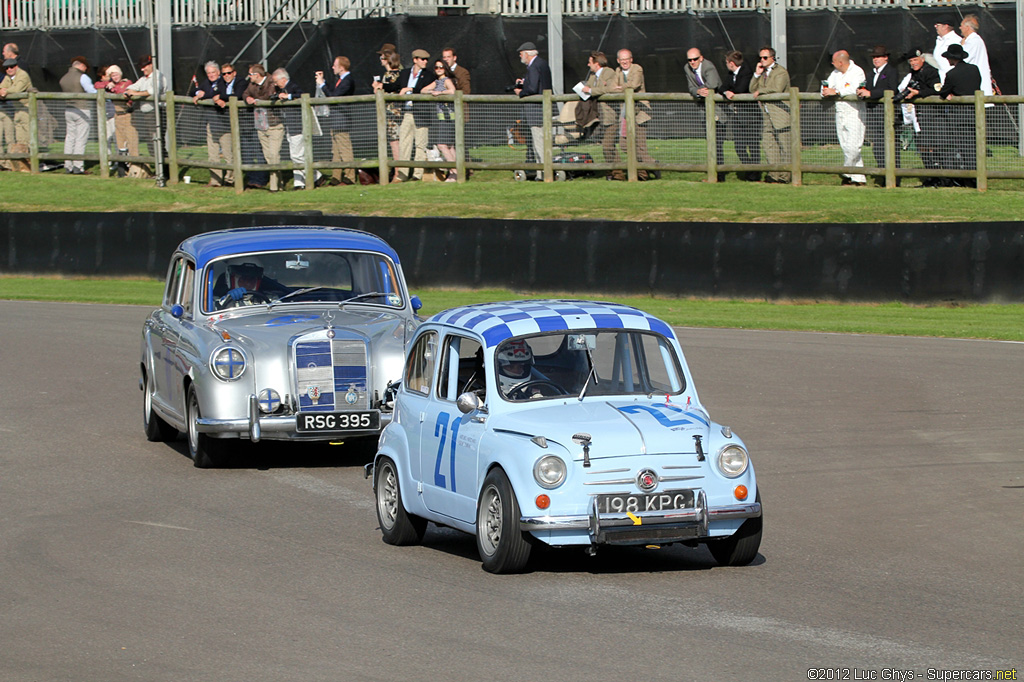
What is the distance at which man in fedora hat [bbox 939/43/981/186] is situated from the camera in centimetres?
2270

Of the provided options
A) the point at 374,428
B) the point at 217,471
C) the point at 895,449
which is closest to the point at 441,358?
the point at 374,428

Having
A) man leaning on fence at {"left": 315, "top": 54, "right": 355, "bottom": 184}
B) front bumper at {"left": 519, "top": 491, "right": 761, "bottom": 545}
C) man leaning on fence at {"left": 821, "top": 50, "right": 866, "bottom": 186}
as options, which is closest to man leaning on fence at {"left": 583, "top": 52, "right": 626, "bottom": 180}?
man leaning on fence at {"left": 821, "top": 50, "right": 866, "bottom": 186}

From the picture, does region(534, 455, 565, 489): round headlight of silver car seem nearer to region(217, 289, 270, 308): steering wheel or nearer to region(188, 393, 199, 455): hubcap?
region(188, 393, 199, 455): hubcap

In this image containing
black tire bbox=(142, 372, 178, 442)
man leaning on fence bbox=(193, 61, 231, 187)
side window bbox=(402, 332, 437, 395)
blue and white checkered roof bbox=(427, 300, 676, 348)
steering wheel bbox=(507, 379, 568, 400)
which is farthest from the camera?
man leaning on fence bbox=(193, 61, 231, 187)

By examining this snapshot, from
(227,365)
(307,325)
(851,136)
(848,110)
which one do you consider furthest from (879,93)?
(227,365)

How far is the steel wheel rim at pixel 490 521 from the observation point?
7502mm

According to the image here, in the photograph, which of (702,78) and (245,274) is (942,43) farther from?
(245,274)

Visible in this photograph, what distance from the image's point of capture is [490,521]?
7.59 meters

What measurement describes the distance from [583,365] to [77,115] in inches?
968

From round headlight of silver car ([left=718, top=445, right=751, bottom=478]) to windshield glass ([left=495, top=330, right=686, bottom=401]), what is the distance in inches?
28.0

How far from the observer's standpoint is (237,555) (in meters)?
8.12

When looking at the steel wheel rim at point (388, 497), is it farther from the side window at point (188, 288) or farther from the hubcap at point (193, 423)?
the side window at point (188, 288)

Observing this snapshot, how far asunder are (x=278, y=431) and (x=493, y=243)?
Result: 10.8m

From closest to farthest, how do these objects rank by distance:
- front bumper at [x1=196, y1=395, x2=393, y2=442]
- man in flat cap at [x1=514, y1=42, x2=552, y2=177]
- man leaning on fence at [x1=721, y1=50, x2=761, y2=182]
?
front bumper at [x1=196, y1=395, x2=393, y2=442]
man leaning on fence at [x1=721, y1=50, x2=761, y2=182]
man in flat cap at [x1=514, y1=42, x2=552, y2=177]
